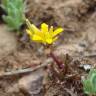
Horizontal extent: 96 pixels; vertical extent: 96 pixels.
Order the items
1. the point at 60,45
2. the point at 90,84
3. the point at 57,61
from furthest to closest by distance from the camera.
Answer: the point at 60,45 → the point at 57,61 → the point at 90,84

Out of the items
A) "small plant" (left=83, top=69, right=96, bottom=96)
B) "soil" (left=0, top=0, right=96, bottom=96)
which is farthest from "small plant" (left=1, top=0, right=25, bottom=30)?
"small plant" (left=83, top=69, right=96, bottom=96)

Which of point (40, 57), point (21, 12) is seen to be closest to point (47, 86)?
point (40, 57)

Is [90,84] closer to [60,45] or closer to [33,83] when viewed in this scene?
[33,83]

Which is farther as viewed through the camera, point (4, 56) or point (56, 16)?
point (56, 16)

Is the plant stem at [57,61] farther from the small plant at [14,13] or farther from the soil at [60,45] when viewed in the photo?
the small plant at [14,13]

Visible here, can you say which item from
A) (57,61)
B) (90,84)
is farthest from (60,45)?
(90,84)

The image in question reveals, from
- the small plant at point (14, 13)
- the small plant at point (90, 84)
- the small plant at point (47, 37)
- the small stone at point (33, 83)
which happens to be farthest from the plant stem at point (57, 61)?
the small plant at point (14, 13)

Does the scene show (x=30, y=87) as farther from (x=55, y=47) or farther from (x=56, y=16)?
(x=56, y=16)
